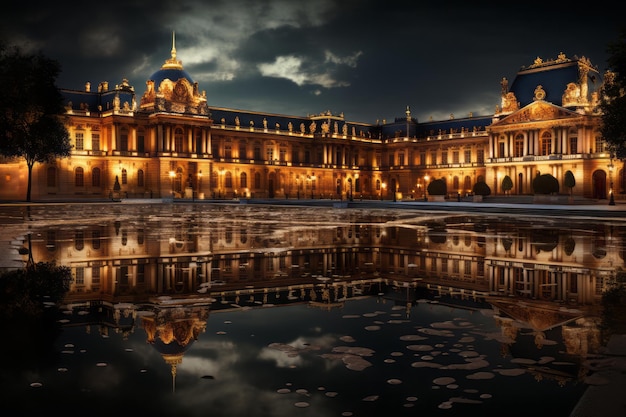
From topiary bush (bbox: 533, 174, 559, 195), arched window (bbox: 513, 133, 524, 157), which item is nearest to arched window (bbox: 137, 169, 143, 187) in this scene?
topiary bush (bbox: 533, 174, 559, 195)

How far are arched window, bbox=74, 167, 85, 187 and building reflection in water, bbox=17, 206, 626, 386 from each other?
55.9 meters

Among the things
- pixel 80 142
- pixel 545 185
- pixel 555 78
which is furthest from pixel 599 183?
pixel 80 142

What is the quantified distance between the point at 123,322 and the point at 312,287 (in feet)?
11.3

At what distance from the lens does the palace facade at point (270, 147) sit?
69.9m

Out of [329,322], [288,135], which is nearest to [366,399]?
[329,322]

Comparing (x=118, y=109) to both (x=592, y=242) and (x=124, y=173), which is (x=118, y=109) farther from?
(x=592, y=242)

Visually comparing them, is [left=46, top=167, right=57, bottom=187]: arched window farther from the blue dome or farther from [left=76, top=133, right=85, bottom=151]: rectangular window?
the blue dome

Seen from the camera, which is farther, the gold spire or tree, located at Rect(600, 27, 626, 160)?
the gold spire

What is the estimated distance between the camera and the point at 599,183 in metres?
70.1

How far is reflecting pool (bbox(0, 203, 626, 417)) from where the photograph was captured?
15.1ft

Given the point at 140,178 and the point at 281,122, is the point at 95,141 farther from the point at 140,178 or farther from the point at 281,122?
the point at 281,122

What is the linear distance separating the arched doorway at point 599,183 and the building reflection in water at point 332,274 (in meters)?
57.2

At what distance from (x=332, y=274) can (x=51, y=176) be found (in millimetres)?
66357

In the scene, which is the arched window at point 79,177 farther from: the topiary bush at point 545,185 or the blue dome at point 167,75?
the topiary bush at point 545,185
